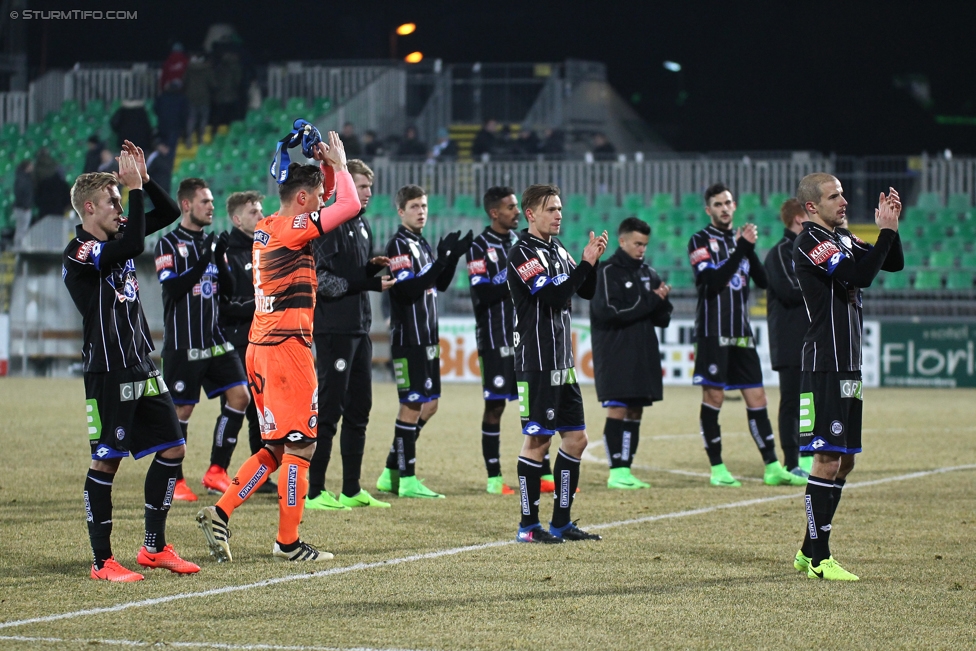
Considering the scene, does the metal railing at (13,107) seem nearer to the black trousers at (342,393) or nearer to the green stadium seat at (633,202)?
the green stadium seat at (633,202)

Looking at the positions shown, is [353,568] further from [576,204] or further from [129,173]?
[576,204]

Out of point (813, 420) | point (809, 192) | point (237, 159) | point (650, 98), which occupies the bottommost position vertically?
point (813, 420)

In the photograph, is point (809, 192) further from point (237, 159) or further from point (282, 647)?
point (237, 159)

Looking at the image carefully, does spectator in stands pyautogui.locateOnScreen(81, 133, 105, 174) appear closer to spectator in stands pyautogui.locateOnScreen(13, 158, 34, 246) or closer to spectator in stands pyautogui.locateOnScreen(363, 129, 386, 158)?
spectator in stands pyautogui.locateOnScreen(13, 158, 34, 246)

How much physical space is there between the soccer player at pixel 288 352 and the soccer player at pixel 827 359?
242 cm

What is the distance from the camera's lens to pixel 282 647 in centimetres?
480

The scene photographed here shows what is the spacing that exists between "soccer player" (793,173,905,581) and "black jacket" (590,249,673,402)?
3.52 meters

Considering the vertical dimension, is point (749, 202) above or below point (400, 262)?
above

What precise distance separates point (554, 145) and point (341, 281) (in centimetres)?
1958

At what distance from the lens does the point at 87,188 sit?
6.24 m

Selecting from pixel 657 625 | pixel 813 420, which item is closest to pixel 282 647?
pixel 657 625

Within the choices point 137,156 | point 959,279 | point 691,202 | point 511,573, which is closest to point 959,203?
point 959,279

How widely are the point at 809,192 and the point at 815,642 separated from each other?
2549 millimetres

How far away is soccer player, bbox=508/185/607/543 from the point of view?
725 centimetres
